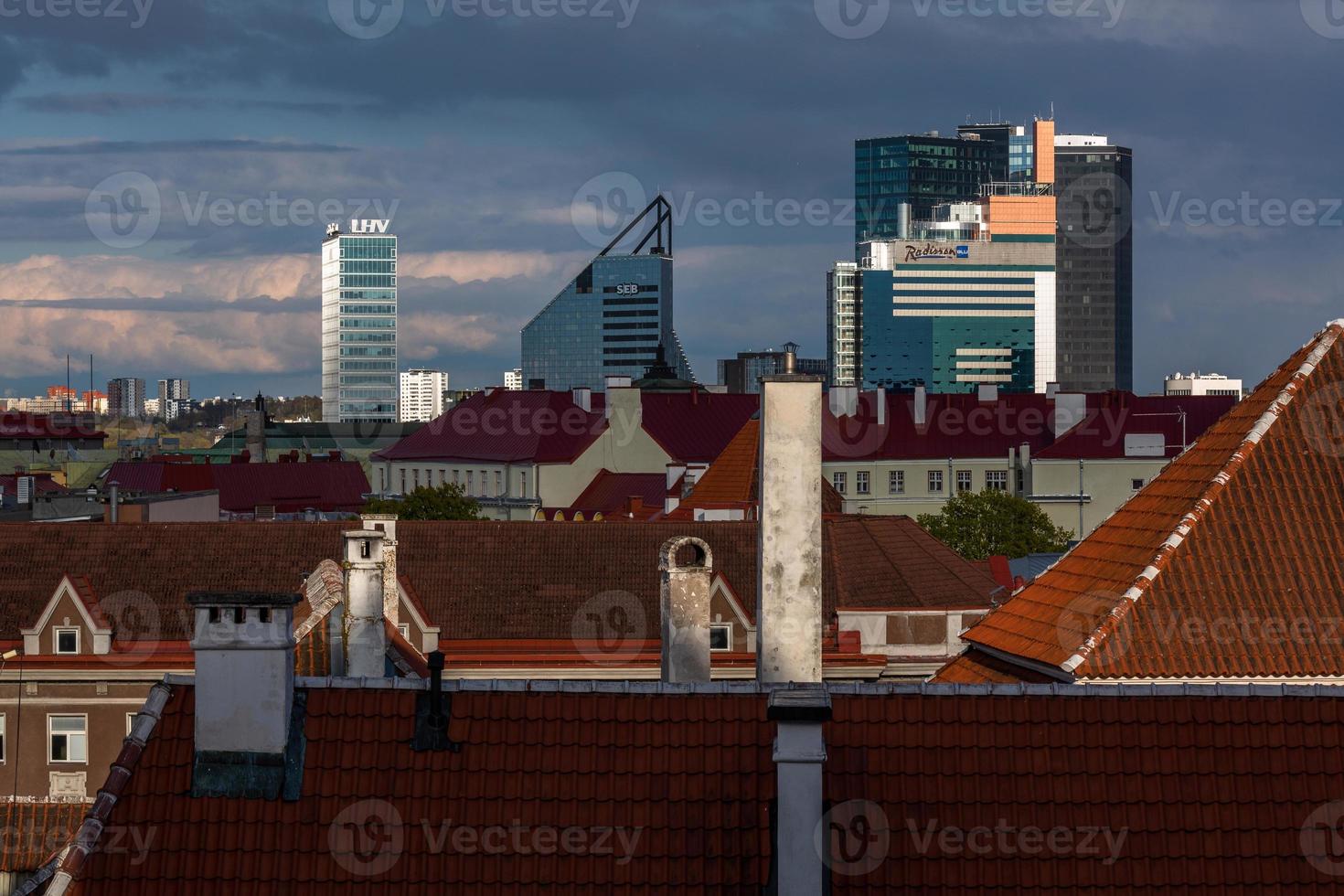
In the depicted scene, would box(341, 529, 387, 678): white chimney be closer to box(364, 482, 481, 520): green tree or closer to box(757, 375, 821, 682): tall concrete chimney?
box(757, 375, 821, 682): tall concrete chimney

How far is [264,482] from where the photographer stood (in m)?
128

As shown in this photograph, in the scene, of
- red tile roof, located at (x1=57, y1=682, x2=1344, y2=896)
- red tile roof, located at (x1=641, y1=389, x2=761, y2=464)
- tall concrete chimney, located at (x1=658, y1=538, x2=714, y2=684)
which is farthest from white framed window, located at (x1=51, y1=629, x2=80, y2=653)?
red tile roof, located at (x1=641, y1=389, x2=761, y2=464)

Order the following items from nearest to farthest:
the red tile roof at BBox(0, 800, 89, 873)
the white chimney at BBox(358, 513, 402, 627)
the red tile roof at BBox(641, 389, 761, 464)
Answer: the red tile roof at BBox(0, 800, 89, 873) → the white chimney at BBox(358, 513, 402, 627) → the red tile roof at BBox(641, 389, 761, 464)

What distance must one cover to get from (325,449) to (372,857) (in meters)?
165

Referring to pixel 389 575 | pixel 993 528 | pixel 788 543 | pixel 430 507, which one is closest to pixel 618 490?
pixel 430 507

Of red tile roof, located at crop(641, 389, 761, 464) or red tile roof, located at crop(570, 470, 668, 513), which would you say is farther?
red tile roof, located at crop(641, 389, 761, 464)

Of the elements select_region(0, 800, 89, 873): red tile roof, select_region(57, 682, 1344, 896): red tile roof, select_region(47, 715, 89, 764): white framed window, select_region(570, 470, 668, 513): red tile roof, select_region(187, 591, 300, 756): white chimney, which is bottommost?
select_region(0, 800, 89, 873): red tile roof

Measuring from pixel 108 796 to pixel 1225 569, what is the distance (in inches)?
512

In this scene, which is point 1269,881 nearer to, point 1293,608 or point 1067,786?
point 1067,786

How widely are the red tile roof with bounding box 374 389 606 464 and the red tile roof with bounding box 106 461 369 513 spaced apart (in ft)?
11.6

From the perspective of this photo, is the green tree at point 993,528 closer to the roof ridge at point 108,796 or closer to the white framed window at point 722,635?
the white framed window at point 722,635

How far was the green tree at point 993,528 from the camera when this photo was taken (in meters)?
87.5

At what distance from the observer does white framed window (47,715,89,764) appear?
39.4 m

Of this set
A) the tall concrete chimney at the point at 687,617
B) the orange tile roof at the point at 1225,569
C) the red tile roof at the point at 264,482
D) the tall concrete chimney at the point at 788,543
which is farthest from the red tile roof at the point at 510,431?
the tall concrete chimney at the point at 788,543
